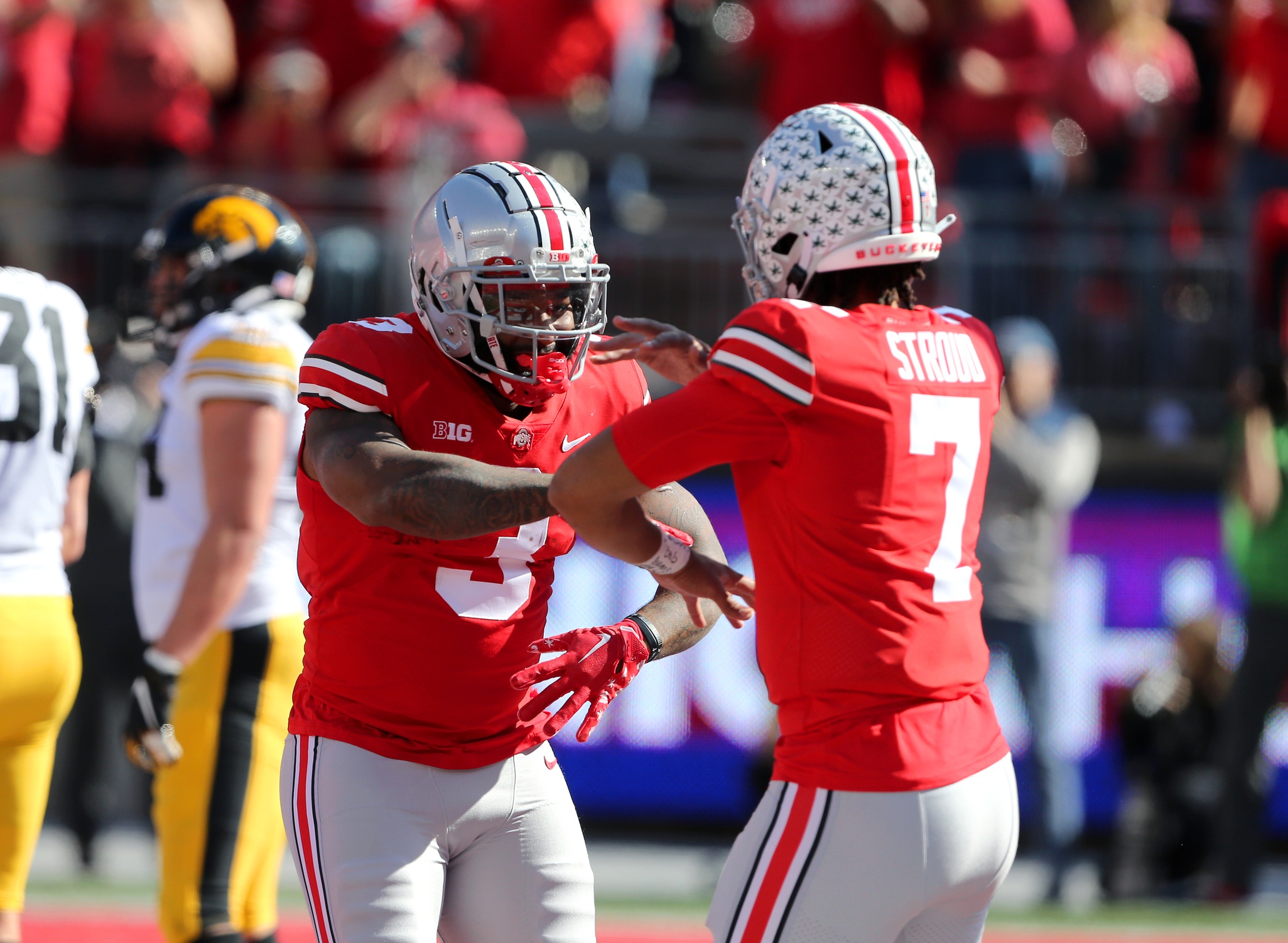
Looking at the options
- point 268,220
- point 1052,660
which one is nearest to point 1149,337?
point 1052,660

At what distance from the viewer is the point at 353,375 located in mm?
2967

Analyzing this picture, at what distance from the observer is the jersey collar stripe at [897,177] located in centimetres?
284

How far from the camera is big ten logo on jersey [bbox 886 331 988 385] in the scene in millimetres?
2709

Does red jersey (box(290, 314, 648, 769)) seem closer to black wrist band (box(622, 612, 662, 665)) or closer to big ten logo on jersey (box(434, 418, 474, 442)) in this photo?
big ten logo on jersey (box(434, 418, 474, 442))

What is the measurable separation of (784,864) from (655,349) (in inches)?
40.5

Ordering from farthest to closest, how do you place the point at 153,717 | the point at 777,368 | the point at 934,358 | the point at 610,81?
1. the point at 610,81
2. the point at 153,717
3. the point at 934,358
4. the point at 777,368

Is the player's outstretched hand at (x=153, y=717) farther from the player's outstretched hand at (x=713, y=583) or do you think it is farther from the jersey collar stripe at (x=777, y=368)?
the jersey collar stripe at (x=777, y=368)

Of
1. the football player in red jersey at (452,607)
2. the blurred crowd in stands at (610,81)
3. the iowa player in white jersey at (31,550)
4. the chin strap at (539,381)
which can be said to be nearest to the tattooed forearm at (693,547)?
the football player in red jersey at (452,607)

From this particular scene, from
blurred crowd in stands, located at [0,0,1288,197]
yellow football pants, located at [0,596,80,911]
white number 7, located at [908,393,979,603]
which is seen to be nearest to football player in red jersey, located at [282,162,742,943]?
white number 7, located at [908,393,979,603]

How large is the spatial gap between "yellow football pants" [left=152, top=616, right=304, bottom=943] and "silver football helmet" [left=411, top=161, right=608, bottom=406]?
129cm

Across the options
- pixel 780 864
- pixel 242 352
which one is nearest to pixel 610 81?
pixel 242 352

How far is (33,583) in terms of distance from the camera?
400cm

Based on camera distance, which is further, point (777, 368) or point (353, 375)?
point (353, 375)

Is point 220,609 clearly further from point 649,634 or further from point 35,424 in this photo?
point 649,634
